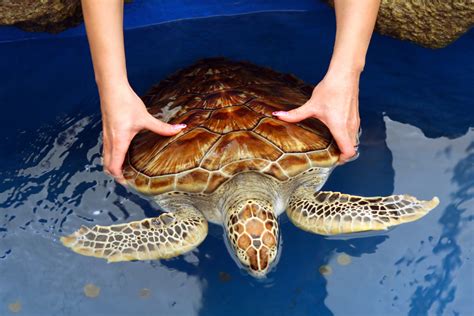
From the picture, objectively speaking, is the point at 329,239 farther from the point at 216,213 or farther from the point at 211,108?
the point at 211,108

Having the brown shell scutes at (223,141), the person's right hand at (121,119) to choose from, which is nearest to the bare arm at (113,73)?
the person's right hand at (121,119)

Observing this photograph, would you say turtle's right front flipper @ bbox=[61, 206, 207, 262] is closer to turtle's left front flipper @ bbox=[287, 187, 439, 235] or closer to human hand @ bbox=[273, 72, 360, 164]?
turtle's left front flipper @ bbox=[287, 187, 439, 235]

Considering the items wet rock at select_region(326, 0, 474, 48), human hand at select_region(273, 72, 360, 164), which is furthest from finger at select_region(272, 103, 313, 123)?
wet rock at select_region(326, 0, 474, 48)

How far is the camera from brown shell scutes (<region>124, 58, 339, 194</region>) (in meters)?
1.84

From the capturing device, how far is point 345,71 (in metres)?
1.77

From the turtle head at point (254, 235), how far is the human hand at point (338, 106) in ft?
1.09

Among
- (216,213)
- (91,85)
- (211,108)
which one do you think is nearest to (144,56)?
(91,85)

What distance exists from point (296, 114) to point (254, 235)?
0.44 meters

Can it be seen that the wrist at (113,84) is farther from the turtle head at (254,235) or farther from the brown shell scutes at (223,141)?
the turtle head at (254,235)

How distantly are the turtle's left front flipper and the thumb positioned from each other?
48 cm

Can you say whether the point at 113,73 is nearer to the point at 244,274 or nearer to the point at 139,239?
the point at 139,239

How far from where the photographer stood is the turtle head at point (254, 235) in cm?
170

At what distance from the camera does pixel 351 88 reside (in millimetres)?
1777

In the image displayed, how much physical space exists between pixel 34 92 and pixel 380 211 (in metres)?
1.57
